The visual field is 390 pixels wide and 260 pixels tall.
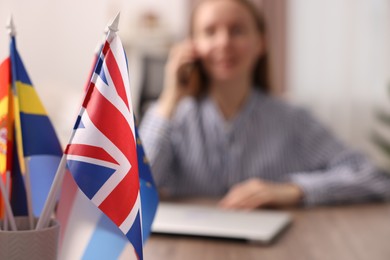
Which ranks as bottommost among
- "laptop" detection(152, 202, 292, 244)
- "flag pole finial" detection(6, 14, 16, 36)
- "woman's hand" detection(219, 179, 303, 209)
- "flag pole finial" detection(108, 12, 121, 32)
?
"woman's hand" detection(219, 179, 303, 209)

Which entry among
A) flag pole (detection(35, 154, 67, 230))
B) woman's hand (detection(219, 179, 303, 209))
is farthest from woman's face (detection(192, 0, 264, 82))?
flag pole (detection(35, 154, 67, 230))

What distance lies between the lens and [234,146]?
1765 mm

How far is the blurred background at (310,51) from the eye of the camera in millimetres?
4441

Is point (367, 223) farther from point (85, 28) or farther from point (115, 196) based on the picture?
point (85, 28)

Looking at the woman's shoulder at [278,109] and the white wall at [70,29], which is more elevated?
the woman's shoulder at [278,109]

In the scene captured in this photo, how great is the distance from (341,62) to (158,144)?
3.18m

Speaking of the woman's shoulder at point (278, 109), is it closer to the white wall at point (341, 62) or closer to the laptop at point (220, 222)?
the laptop at point (220, 222)

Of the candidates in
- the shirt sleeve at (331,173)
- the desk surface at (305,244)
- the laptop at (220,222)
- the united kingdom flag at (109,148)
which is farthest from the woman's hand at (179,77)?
the united kingdom flag at (109,148)

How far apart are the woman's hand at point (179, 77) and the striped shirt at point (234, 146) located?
0.04 m

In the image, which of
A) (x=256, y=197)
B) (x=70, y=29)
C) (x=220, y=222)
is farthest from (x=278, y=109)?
(x=70, y=29)

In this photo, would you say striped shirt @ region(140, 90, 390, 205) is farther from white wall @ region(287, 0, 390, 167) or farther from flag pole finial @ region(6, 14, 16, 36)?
white wall @ region(287, 0, 390, 167)

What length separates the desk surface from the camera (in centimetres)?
98

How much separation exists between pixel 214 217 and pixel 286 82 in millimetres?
3511

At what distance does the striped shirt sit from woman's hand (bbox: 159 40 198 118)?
0.13ft
